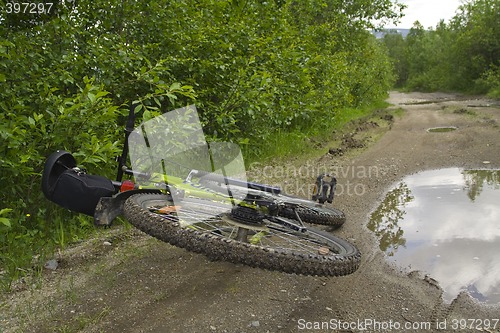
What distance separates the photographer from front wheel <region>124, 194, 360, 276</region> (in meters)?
2.88

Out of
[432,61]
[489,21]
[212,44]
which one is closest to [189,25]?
[212,44]

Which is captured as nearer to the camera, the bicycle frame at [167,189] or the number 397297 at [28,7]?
the bicycle frame at [167,189]

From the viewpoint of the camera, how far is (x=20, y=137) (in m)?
4.05

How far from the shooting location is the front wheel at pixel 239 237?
2879mm

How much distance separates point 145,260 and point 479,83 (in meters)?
32.3

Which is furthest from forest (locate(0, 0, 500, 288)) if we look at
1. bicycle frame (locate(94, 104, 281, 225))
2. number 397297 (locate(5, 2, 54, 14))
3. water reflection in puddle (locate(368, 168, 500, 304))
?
water reflection in puddle (locate(368, 168, 500, 304))

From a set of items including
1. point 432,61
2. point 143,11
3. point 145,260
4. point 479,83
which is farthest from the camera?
point 432,61

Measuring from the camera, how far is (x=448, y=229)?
4949mm

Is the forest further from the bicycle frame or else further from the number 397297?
the bicycle frame

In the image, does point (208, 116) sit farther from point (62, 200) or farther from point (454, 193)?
point (454, 193)

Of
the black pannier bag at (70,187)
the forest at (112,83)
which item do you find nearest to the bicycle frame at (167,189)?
the black pannier bag at (70,187)

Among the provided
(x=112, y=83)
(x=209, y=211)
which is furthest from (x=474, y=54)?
(x=209, y=211)

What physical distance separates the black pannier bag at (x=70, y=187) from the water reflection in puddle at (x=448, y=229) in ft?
9.67

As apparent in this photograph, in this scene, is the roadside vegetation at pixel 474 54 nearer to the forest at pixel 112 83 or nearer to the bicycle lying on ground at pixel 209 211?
the forest at pixel 112 83
